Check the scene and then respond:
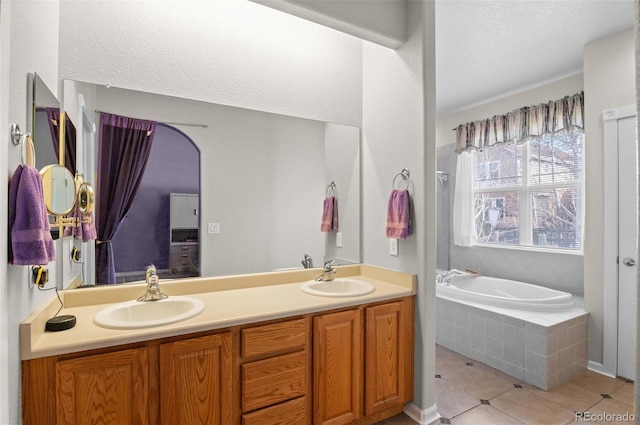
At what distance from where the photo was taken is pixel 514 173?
4.03 metres

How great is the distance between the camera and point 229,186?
211 centimetres

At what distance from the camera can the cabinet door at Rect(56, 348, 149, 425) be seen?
1.20 meters

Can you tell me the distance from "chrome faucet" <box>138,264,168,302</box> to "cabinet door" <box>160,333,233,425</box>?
0.43 meters

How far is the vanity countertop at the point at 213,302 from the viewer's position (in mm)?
1217

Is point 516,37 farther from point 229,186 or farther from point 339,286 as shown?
point 229,186

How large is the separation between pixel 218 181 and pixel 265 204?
1.13 ft

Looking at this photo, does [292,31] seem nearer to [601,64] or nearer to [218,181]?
[218,181]

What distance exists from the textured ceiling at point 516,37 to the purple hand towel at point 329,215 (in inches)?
62.6

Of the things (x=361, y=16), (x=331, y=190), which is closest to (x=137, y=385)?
(x=331, y=190)

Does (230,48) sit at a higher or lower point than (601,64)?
lower

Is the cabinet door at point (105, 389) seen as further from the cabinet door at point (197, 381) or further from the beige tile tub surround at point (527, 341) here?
the beige tile tub surround at point (527, 341)

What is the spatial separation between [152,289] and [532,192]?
4073mm

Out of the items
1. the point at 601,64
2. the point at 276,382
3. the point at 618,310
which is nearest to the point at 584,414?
the point at 618,310

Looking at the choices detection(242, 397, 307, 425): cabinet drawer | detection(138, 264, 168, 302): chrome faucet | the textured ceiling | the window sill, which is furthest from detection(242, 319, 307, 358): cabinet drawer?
the window sill
